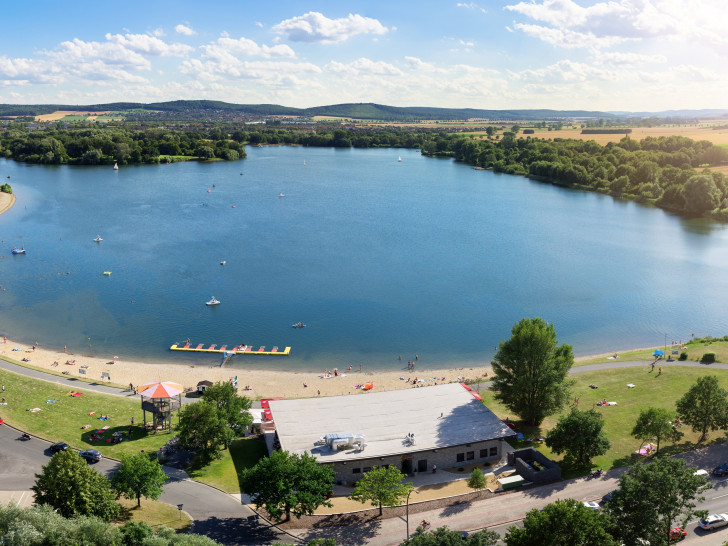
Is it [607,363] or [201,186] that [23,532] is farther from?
[201,186]

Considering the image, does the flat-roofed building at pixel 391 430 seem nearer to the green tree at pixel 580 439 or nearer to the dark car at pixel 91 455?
the green tree at pixel 580 439

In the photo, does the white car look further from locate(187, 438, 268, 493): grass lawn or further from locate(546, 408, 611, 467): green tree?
locate(187, 438, 268, 493): grass lawn

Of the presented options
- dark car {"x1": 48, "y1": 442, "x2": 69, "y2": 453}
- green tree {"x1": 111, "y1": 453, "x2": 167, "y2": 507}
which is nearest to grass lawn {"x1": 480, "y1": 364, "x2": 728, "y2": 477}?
green tree {"x1": 111, "y1": 453, "x2": 167, "y2": 507}

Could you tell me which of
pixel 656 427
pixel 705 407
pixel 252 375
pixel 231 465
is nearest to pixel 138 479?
pixel 231 465

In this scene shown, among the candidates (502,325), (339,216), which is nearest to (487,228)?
(339,216)

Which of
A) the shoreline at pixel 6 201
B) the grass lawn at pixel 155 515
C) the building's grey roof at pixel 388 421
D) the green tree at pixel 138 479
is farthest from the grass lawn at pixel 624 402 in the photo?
the shoreline at pixel 6 201

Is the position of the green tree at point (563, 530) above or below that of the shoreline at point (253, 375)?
above
